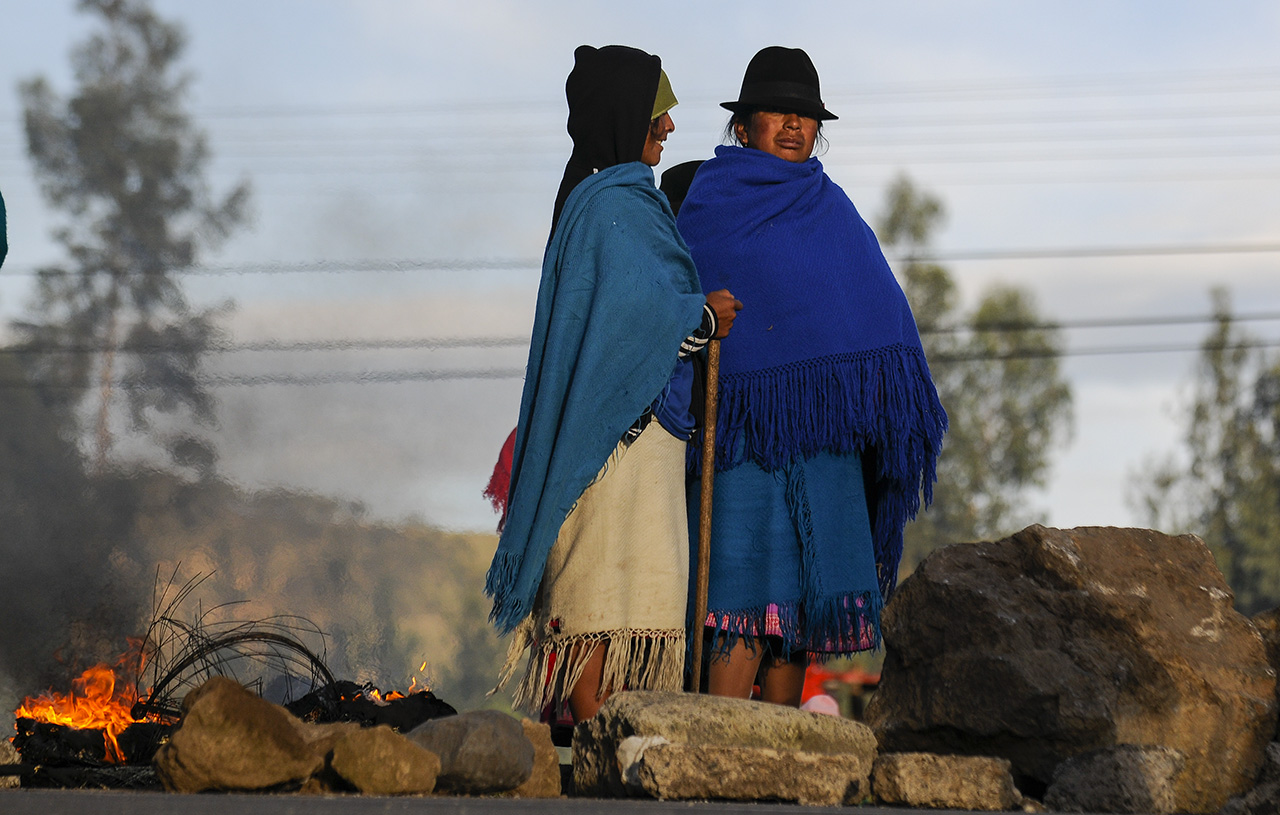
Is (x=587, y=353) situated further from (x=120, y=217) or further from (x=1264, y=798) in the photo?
(x=120, y=217)

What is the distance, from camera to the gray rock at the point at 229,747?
2.75m

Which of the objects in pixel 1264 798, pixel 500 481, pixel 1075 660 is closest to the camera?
pixel 1264 798

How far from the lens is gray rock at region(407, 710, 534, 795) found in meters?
2.96

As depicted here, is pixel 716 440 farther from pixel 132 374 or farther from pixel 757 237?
pixel 132 374

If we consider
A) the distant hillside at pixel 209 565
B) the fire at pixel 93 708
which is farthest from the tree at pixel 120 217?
the fire at pixel 93 708

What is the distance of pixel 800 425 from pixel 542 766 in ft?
3.99

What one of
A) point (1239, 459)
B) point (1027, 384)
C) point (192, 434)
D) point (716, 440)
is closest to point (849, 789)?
point (716, 440)

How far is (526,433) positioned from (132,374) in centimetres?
1447

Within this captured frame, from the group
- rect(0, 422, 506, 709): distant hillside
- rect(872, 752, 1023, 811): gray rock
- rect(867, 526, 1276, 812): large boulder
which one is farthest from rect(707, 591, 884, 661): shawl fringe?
rect(0, 422, 506, 709): distant hillside

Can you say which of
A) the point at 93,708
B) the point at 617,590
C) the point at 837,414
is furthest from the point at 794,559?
the point at 93,708

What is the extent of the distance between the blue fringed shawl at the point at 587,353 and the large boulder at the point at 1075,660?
0.95 m

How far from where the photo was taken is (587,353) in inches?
141

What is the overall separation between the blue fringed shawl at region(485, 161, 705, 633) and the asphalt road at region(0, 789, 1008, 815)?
940 millimetres

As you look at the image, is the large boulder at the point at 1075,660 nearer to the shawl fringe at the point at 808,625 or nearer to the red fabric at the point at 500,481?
the shawl fringe at the point at 808,625
